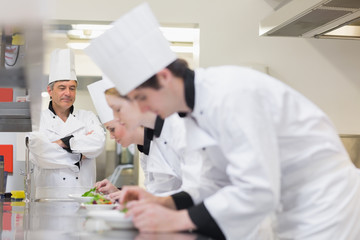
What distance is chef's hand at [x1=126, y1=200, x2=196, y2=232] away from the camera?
1.40 m

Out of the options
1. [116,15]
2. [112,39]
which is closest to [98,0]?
[116,15]

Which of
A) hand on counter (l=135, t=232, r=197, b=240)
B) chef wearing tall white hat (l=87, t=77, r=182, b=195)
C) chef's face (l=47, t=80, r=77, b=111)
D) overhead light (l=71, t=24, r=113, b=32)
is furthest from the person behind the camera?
overhead light (l=71, t=24, r=113, b=32)

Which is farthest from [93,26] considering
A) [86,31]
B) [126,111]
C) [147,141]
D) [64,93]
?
[126,111]

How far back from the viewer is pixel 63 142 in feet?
12.0

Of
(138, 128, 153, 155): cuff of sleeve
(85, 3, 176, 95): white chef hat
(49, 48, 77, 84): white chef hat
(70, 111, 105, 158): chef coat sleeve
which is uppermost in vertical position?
(49, 48, 77, 84): white chef hat

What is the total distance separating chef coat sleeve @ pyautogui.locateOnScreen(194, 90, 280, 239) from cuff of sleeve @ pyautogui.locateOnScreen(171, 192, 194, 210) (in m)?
0.30

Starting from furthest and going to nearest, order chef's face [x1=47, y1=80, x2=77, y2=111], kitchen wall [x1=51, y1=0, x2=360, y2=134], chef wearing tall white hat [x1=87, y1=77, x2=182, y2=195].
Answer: kitchen wall [x1=51, y1=0, x2=360, y2=134]
chef's face [x1=47, y1=80, x2=77, y2=111]
chef wearing tall white hat [x1=87, y1=77, x2=182, y2=195]

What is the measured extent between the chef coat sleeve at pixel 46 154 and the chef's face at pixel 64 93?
1.04ft

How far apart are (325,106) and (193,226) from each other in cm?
387

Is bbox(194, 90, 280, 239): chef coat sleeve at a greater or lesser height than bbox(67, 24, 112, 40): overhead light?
lesser

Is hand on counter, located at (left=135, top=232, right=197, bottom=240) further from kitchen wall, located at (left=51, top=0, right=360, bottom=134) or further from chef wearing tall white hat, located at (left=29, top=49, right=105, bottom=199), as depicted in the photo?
kitchen wall, located at (left=51, top=0, right=360, bottom=134)

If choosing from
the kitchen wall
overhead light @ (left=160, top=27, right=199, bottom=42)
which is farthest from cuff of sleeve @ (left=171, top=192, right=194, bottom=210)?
overhead light @ (left=160, top=27, right=199, bottom=42)

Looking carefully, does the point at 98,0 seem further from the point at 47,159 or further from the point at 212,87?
the point at 212,87

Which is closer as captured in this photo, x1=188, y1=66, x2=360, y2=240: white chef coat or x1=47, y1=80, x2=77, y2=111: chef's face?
x1=188, y1=66, x2=360, y2=240: white chef coat
